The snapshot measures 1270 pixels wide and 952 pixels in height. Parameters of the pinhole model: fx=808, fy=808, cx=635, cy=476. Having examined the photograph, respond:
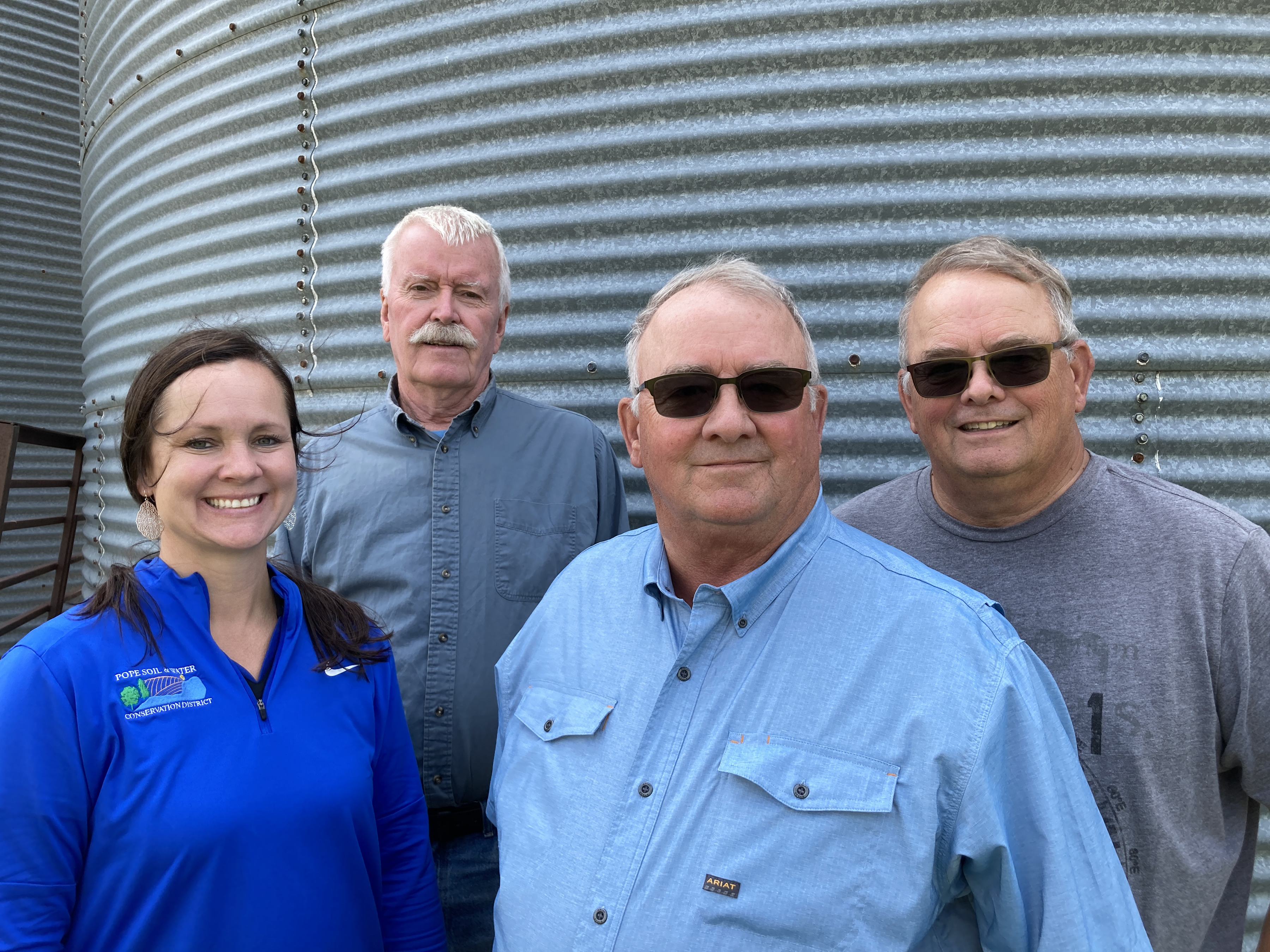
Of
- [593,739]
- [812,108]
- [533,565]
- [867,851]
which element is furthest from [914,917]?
[812,108]

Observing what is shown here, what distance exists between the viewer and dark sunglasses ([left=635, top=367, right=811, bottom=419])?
1451 mm

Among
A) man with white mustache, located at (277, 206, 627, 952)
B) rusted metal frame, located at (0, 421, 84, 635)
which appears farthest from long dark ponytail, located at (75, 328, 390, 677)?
rusted metal frame, located at (0, 421, 84, 635)

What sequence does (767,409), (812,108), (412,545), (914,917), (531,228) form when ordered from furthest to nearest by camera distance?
(531,228), (812,108), (412,545), (767,409), (914,917)

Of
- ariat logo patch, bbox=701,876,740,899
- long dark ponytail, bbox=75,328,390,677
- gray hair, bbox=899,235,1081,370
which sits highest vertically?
gray hair, bbox=899,235,1081,370

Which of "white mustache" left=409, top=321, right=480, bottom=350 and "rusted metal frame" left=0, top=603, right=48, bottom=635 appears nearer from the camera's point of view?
"white mustache" left=409, top=321, right=480, bottom=350

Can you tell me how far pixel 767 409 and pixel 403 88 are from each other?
2.63m

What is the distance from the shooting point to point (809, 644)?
4.42 feet

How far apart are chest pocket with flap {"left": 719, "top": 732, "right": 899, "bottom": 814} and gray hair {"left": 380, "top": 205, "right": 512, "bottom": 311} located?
1.51 metres

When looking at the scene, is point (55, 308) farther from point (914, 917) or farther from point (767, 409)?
point (914, 917)

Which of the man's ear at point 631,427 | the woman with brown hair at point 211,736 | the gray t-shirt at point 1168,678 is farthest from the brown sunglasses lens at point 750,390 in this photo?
the woman with brown hair at point 211,736

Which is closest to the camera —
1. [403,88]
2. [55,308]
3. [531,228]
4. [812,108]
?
[812,108]

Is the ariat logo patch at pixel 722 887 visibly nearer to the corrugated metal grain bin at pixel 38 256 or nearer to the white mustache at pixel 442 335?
the white mustache at pixel 442 335

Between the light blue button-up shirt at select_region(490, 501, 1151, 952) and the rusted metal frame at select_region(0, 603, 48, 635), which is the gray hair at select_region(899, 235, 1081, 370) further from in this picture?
the rusted metal frame at select_region(0, 603, 48, 635)

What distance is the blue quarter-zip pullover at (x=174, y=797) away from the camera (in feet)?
4.23
